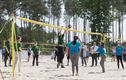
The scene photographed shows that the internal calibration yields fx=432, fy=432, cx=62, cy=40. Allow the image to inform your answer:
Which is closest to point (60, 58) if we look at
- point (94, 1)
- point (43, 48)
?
point (43, 48)

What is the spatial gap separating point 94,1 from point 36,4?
63.2 ft

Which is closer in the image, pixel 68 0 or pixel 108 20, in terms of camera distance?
pixel 108 20

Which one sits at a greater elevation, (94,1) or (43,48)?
(94,1)

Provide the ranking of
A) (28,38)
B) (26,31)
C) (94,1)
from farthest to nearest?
(26,31) < (28,38) < (94,1)

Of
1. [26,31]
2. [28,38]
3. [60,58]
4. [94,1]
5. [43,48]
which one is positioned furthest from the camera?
[26,31]

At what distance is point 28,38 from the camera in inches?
3009

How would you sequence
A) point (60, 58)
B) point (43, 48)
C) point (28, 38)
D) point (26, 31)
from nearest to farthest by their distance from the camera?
point (60, 58)
point (43, 48)
point (28, 38)
point (26, 31)

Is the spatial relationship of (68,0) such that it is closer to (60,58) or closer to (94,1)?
(94,1)

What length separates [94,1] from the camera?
201 feet

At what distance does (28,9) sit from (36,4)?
1747 millimetres

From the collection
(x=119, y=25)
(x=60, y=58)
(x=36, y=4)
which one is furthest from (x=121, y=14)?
(x=60, y=58)

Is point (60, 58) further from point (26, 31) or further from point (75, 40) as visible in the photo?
point (26, 31)

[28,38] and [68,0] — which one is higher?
[68,0]

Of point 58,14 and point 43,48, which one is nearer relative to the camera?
point 43,48
